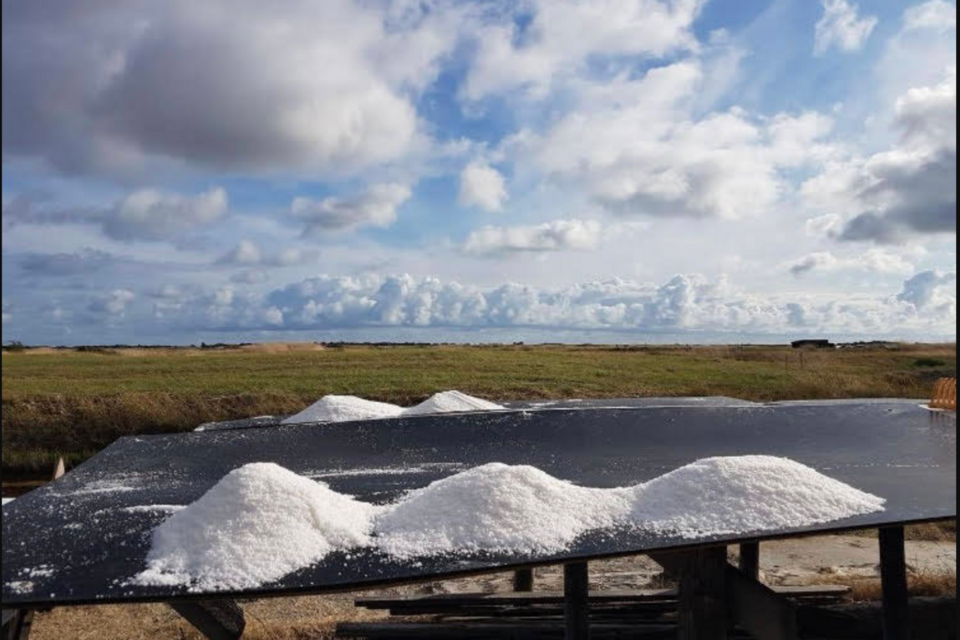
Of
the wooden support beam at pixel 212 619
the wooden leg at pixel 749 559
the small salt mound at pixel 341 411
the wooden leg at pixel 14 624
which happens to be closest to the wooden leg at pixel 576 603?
the wooden support beam at pixel 212 619

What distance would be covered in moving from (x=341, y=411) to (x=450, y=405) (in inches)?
44.2

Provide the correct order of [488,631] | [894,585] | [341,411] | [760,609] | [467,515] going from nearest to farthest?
1. [467,515]
2. [760,609]
3. [894,585]
4. [488,631]
5. [341,411]

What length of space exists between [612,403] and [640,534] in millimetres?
5838

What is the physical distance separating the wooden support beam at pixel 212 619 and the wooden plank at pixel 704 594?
2.83 m

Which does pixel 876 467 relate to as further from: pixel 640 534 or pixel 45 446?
pixel 45 446

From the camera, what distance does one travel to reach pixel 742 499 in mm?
3744

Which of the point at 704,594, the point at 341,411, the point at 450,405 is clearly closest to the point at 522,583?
the point at 450,405

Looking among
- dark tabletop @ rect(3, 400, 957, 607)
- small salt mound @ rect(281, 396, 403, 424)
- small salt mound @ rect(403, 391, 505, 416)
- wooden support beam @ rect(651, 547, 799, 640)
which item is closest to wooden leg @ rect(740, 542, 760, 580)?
dark tabletop @ rect(3, 400, 957, 607)

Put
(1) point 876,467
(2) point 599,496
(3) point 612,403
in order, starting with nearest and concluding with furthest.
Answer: (2) point 599,496, (1) point 876,467, (3) point 612,403

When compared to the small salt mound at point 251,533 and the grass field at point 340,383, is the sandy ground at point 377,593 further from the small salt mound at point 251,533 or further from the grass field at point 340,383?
the grass field at point 340,383

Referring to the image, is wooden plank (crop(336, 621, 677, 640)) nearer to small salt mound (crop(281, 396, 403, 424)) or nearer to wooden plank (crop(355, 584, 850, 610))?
wooden plank (crop(355, 584, 850, 610))

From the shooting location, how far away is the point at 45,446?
15.3m

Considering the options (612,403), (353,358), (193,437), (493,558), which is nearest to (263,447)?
(193,437)

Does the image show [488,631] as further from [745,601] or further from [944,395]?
[944,395]
